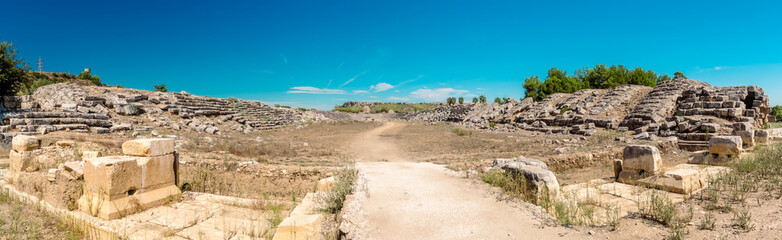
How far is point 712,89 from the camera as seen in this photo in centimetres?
2077

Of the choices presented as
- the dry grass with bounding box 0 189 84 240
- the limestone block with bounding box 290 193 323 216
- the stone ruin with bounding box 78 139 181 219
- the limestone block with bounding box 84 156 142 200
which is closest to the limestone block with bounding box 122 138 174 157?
the stone ruin with bounding box 78 139 181 219

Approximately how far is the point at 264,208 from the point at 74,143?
24.3ft

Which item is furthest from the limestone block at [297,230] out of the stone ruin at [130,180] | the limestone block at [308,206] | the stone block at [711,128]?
the stone block at [711,128]

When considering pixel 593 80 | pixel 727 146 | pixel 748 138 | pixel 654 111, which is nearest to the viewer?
pixel 727 146

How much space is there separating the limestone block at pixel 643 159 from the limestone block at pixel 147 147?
10283 mm

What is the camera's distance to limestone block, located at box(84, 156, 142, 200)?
5.47m

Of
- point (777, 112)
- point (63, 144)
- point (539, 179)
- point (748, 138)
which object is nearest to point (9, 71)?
point (63, 144)

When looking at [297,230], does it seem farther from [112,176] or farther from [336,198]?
[112,176]

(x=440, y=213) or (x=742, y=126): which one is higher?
(x=742, y=126)

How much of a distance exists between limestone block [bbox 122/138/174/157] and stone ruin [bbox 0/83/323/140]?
10561 mm

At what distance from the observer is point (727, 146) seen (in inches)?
345

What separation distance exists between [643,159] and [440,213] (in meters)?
5.71

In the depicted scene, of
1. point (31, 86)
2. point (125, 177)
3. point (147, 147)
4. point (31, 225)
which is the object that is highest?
point (31, 86)

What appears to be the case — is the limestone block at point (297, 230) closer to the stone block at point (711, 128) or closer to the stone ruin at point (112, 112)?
the stone ruin at point (112, 112)
